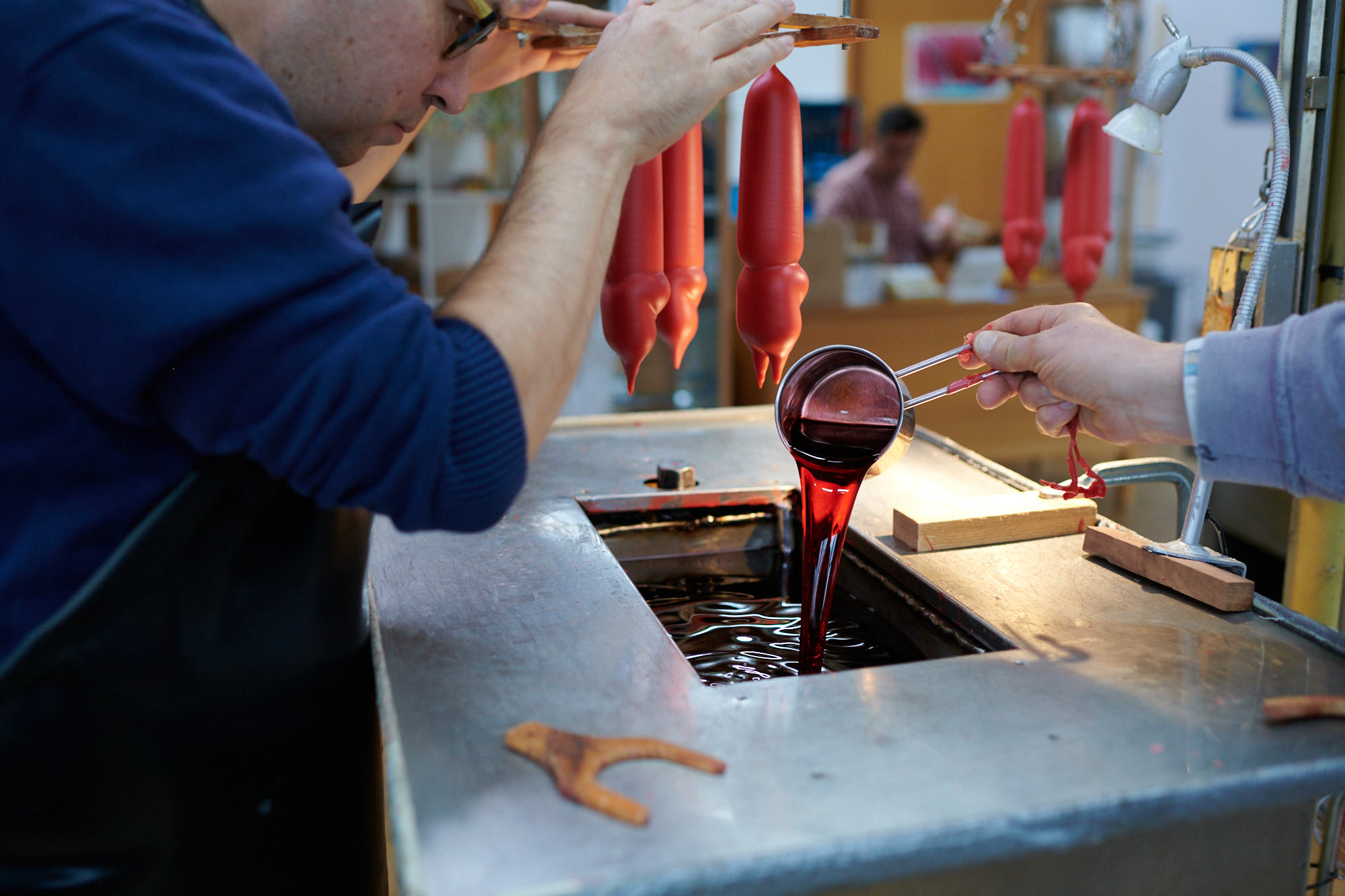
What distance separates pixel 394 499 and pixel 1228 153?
7699 millimetres

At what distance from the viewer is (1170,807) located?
0.75m

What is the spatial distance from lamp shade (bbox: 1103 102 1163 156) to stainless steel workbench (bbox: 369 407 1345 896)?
53 centimetres

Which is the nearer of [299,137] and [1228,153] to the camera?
[299,137]

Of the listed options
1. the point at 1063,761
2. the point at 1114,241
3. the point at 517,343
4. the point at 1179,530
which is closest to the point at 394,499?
the point at 517,343

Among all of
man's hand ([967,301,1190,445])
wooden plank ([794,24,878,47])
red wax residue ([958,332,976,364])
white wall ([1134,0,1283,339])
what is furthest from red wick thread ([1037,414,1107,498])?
white wall ([1134,0,1283,339])

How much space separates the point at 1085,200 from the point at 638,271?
112cm

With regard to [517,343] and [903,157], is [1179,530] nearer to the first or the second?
[517,343]

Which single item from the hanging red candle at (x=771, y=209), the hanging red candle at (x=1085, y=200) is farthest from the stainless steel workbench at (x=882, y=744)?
the hanging red candle at (x=1085, y=200)

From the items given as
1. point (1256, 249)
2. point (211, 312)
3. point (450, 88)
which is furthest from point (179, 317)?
point (1256, 249)

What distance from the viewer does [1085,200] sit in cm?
202

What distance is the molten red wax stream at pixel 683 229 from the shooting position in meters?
1.42

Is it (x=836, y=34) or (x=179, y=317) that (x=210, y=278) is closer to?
(x=179, y=317)

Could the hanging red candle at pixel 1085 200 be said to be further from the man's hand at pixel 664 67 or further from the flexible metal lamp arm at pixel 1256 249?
the man's hand at pixel 664 67

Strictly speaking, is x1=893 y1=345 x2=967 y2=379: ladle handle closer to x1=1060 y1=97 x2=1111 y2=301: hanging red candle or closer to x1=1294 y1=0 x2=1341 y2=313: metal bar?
x1=1294 y1=0 x2=1341 y2=313: metal bar
